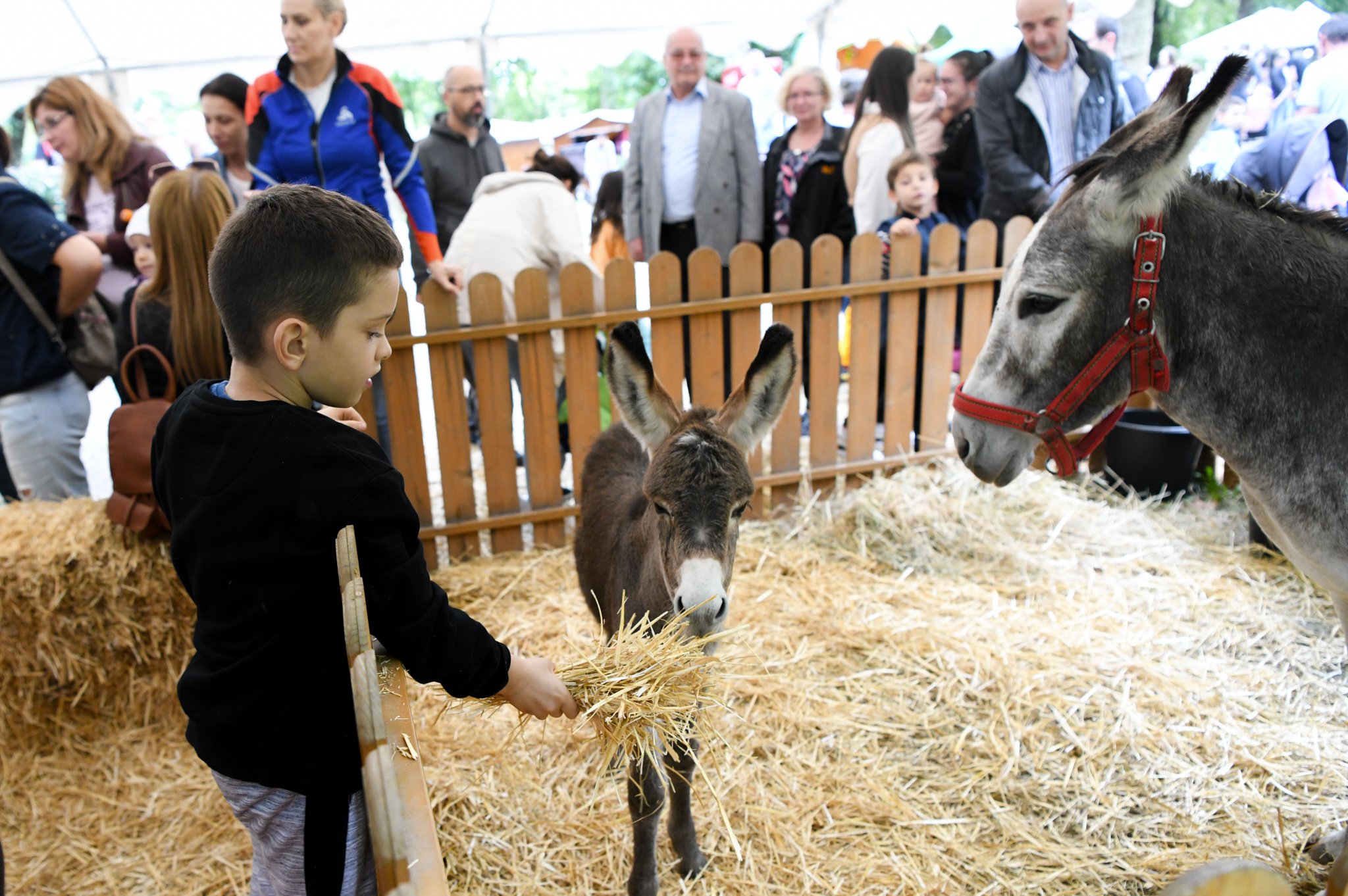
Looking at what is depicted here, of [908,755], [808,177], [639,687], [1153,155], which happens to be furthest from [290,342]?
[808,177]

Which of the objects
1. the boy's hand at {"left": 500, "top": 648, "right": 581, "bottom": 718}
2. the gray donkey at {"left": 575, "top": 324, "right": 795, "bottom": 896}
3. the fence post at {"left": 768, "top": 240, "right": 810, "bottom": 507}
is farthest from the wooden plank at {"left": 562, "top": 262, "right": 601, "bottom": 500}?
the boy's hand at {"left": 500, "top": 648, "right": 581, "bottom": 718}

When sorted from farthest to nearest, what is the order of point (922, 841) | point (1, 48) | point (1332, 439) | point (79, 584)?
1. point (1, 48)
2. point (79, 584)
3. point (922, 841)
4. point (1332, 439)

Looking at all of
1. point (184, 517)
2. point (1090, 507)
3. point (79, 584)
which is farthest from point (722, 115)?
point (184, 517)

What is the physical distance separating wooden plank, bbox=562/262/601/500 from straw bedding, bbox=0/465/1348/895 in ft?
2.77

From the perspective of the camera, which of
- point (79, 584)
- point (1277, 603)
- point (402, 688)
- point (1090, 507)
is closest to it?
point (402, 688)

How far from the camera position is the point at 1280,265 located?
208 cm

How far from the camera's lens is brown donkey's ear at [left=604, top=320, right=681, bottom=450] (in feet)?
7.98

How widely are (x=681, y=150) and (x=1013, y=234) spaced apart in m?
2.39

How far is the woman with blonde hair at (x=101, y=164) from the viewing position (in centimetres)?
451

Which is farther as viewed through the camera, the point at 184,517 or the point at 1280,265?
the point at 1280,265

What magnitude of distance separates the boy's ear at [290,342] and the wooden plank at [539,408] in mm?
3195

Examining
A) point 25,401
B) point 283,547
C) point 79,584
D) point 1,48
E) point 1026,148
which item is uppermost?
point 1,48

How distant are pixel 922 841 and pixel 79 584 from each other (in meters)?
3.40

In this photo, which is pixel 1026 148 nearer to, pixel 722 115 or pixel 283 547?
pixel 722 115
